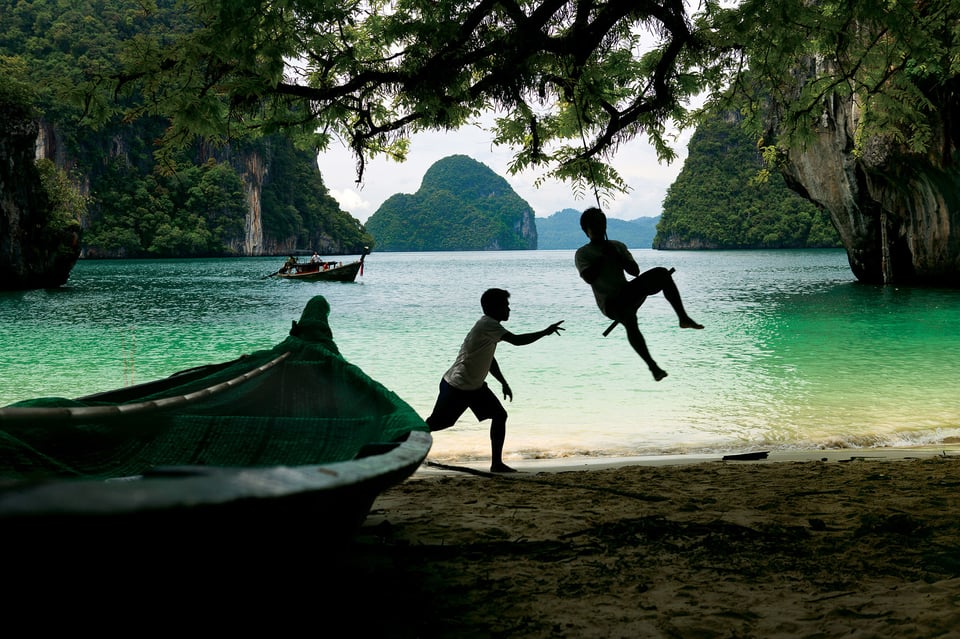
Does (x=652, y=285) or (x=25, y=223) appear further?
(x=25, y=223)

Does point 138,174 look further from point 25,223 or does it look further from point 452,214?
point 452,214

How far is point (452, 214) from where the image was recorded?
5655 inches

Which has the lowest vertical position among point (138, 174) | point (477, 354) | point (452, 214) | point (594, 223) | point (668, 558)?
point (668, 558)

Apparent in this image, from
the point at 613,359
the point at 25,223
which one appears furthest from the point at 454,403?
the point at 25,223

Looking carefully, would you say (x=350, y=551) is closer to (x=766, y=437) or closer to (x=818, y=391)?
(x=766, y=437)

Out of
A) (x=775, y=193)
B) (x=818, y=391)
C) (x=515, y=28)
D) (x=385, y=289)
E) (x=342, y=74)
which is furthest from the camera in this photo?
(x=775, y=193)

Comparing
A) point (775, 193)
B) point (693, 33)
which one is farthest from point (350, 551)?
point (775, 193)

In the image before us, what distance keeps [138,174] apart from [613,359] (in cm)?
7071

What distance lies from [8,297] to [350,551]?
2913cm

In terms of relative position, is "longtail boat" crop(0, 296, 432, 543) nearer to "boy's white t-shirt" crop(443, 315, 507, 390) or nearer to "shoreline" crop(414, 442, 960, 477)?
"boy's white t-shirt" crop(443, 315, 507, 390)

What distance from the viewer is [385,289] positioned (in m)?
35.3

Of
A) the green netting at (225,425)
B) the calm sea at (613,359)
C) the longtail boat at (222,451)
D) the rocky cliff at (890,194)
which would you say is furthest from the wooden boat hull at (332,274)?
the green netting at (225,425)

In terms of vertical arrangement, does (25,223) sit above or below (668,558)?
above

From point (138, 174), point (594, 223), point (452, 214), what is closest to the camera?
point (594, 223)
